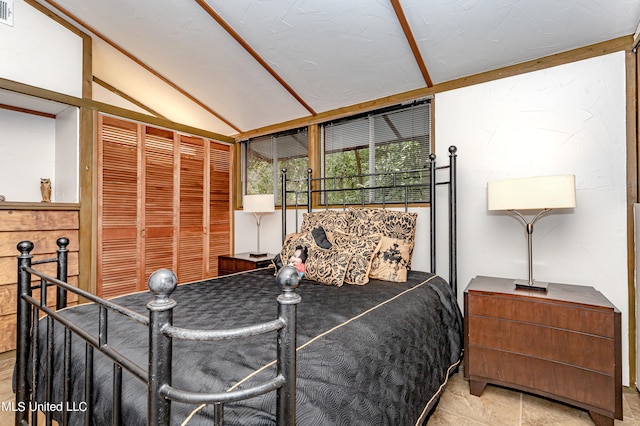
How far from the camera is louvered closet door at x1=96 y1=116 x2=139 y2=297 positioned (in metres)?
3.09

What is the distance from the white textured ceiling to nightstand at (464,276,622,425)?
5.48 feet

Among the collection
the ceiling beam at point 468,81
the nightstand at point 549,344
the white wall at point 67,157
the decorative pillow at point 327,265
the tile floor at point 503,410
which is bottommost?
the tile floor at point 503,410

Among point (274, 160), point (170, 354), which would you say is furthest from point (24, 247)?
point (274, 160)

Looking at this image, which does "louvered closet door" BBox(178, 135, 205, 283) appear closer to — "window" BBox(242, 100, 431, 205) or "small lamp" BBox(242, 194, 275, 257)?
"small lamp" BBox(242, 194, 275, 257)

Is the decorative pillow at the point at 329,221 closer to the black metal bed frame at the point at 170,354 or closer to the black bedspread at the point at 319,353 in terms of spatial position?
the black bedspread at the point at 319,353

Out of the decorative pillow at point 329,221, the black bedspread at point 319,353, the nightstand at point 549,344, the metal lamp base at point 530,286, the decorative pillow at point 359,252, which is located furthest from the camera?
the decorative pillow at point 329,221

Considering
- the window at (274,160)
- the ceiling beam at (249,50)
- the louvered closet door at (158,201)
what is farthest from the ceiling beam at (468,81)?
the louvered closet door at (158,201)

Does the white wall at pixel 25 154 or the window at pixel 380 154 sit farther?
the white wall at pixel 25 154

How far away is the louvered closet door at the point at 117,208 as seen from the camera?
3.09 m

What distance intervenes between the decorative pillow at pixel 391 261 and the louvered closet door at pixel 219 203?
95.3 inches

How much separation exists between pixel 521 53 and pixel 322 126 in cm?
189

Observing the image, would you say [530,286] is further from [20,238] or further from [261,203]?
[20,238]

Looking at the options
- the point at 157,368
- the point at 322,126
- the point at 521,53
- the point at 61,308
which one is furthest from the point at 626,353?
the point at 61,308

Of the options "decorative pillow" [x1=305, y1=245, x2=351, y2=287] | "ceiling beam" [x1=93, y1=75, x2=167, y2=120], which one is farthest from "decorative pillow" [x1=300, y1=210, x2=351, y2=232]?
"ceiling beam" [x1=93, y1=75, x2=167, y2=120]
